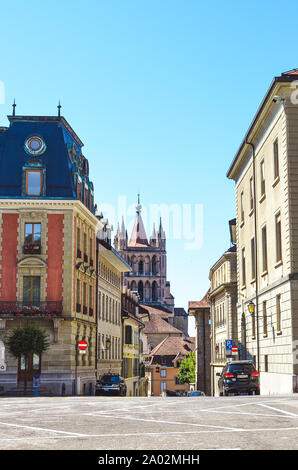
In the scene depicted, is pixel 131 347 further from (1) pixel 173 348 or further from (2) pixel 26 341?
(1) pixel 173 348

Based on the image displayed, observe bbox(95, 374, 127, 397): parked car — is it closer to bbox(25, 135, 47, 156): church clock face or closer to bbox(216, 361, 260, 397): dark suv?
bbox(216, 361, 260, 397): dark suv

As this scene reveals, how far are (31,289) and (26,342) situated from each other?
4353 millimetres

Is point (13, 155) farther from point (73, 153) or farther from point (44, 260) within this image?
point (44, 260)

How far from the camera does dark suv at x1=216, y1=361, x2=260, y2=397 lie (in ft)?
94.8

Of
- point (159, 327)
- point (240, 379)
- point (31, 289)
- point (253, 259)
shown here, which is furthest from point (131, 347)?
point (159, 327)

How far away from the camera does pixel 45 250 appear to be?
152 feet

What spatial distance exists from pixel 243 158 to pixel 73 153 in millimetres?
13848

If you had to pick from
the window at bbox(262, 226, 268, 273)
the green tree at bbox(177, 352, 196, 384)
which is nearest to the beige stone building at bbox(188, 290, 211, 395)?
the green tree at bbox(177, 352, 196, 384)

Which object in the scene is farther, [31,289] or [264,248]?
[31,289]

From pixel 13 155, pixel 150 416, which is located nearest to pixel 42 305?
pixel 13 155

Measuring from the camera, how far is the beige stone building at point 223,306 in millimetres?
63625

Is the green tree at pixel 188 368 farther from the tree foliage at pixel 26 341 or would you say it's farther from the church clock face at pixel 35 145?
the tree foliage at pixel 26 341

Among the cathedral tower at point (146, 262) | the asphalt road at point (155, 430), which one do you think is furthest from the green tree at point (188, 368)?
the asphalt road at point (155, 430)
